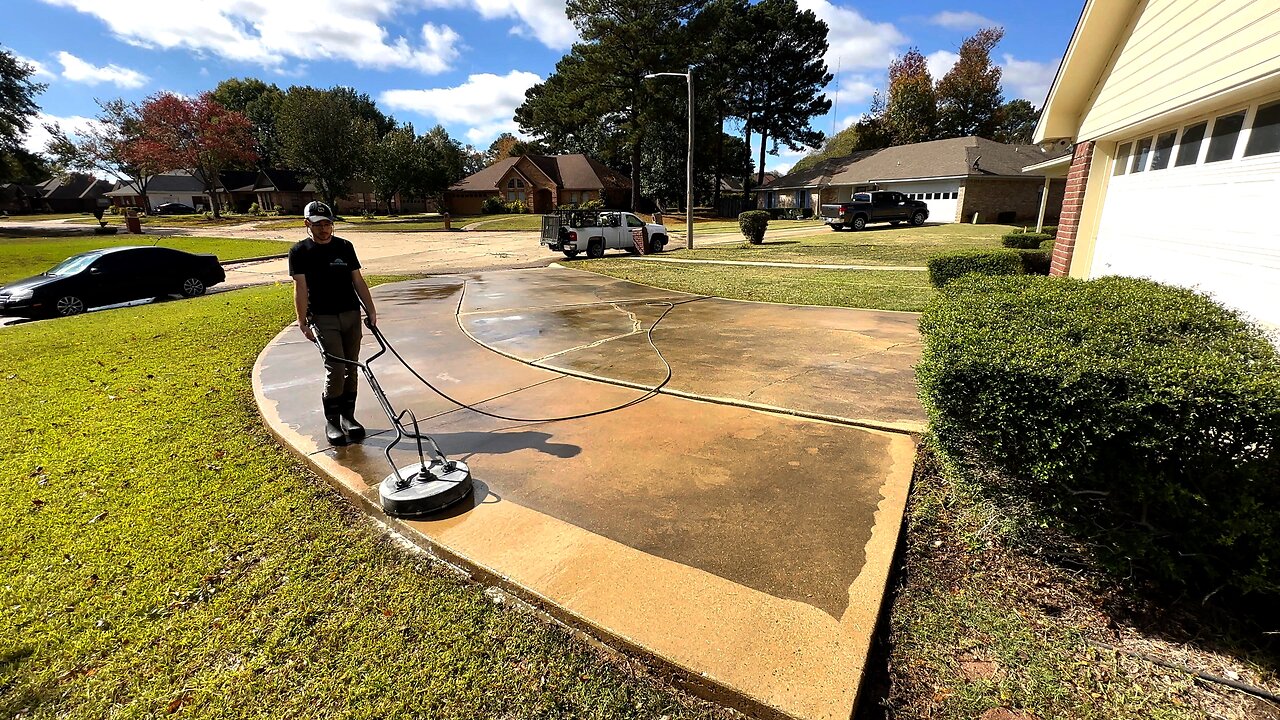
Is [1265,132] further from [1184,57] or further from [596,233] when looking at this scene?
[596,233]

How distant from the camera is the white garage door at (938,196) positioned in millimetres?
33219

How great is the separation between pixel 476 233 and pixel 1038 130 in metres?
32.2

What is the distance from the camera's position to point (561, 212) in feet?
63.7

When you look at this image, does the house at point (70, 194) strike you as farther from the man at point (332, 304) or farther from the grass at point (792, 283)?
the man at point (332, 304)

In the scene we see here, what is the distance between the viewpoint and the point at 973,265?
953 cm

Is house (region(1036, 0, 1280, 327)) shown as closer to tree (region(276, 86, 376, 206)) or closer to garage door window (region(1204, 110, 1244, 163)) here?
garage door window (region(1204, 110, 1244, 163))

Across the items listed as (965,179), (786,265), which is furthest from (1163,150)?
(965,179)

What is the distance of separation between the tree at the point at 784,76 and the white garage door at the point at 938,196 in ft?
57.2

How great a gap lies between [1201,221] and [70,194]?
116m

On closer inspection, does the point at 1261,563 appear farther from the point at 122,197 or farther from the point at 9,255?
the point at 122,197

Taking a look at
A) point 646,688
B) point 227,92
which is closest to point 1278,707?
point 646,688

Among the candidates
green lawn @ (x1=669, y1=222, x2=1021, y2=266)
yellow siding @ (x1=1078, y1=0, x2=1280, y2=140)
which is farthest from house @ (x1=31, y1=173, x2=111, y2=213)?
yellow siding @ (x1=1078, y1=0, x2=1280, y2=140)

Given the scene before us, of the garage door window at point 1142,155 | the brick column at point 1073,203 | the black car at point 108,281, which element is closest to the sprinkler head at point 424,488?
the garage door window at point 1142,155

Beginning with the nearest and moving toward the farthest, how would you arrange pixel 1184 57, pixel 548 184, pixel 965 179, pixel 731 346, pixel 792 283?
pixel 1184 57
pixel 731 346
pixel 792 283
pixel 965 179
pixel 548 184
